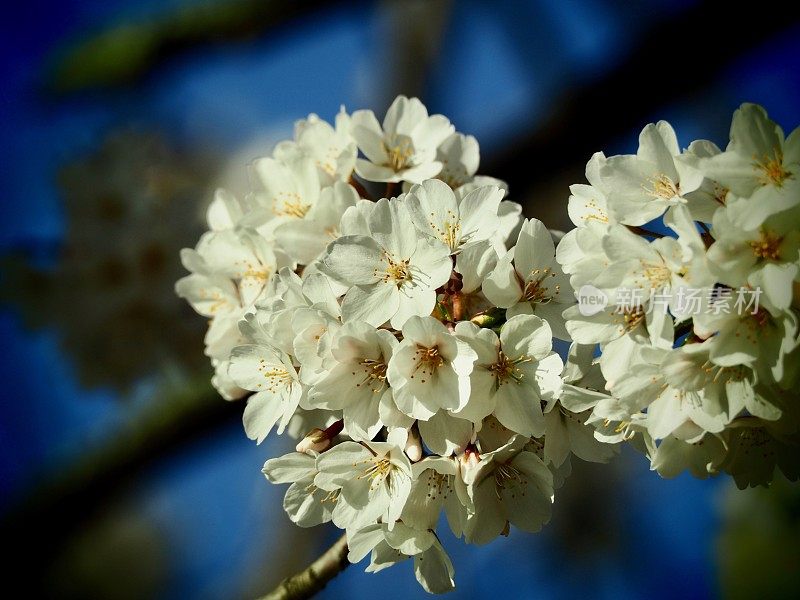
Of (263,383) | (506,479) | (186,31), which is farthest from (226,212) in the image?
(186,31)

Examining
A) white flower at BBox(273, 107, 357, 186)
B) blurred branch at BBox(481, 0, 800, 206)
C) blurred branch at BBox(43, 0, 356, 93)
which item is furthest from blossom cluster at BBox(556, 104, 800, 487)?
blurred branch at BBox(43, 0, 356, 93)

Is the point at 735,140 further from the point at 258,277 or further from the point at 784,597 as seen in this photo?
the point at 784,597

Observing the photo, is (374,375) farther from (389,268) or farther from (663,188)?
(663,188)

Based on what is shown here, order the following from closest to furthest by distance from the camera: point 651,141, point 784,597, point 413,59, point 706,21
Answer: point 651,141 < point 706,21 < point 784,597 < point 413,59

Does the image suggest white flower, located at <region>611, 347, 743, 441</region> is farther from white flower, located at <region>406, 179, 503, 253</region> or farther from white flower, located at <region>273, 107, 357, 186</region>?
white flower, located at <region>273, 107, 357, 186</region>

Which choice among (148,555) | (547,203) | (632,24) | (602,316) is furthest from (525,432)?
(148,555)

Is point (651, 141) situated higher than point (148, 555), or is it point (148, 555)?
point (651, 141)

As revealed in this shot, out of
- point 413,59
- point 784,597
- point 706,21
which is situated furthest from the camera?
point 413,59
